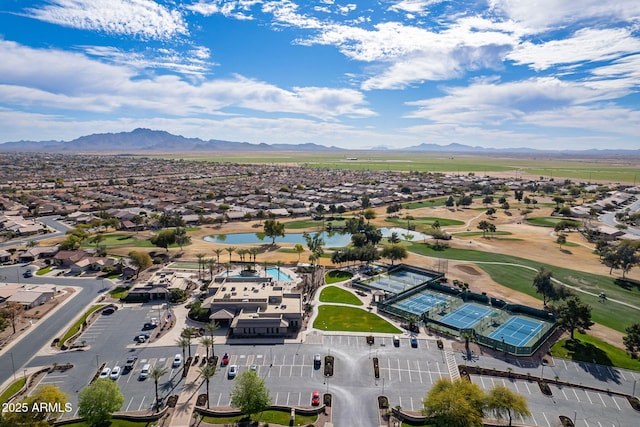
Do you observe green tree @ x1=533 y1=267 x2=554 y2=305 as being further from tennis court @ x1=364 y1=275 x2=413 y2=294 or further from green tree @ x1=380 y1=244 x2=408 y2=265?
green tree @ x1=380 y1=244 x2=408 y2=265

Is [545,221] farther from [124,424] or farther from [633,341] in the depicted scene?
[124,424]

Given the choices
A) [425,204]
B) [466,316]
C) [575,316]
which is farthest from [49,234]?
[425,204]

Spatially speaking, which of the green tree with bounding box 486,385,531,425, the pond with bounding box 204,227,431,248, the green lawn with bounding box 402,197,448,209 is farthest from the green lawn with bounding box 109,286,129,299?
the green lawn with bounding box 402,197,448,209

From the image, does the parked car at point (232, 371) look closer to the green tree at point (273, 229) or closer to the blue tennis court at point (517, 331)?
the blue tennis court at point (517, 331)

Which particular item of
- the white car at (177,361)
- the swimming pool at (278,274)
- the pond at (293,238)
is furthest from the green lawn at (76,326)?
the pond at (293,238)

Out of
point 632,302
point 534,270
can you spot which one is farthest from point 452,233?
point 632,302
